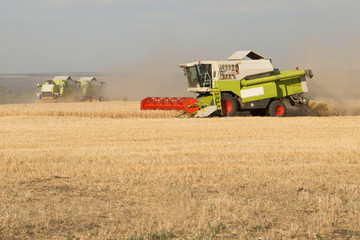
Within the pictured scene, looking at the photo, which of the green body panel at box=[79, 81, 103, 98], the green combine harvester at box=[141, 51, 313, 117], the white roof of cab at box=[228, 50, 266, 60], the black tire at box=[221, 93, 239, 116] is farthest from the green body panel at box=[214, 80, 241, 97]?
the green body panel at box=[79, 81, 103, 98]

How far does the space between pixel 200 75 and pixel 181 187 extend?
13.2 m

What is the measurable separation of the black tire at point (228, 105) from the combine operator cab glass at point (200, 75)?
0.74 m

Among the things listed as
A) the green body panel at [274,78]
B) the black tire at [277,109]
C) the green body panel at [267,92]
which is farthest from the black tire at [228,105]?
the black tire at [277,109]

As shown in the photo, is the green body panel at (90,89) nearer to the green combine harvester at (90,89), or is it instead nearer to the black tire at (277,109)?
the green combine harvester at (90,89)

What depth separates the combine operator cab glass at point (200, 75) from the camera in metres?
19.4

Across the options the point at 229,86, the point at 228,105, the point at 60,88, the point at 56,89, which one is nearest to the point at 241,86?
the point at 229,86

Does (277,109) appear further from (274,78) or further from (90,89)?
(90,89)

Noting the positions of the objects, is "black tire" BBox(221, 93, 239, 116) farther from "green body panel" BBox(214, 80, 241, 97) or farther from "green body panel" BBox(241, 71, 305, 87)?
"green body panel" BBox(241, 71, 305, 87)

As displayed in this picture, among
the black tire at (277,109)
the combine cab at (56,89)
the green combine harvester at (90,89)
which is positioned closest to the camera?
the black tire at (277,109)

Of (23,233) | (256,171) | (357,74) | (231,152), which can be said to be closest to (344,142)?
(231,152)

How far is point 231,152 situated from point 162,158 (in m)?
1.35

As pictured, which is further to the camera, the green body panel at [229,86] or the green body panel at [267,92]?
the green body panel at [267,92]

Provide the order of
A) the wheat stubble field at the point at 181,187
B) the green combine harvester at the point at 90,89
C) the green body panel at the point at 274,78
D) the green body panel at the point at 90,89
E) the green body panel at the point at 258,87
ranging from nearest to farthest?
the wheat stubble field at the point at 181,187 → the green body panel at the point at 258,87 → the green body panel at the point at 274,78 → the green combine harvester at the point at 90,89 → the green body panel at the point at 90,89

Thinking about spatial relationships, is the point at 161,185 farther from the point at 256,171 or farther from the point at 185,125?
the point at 185,125
